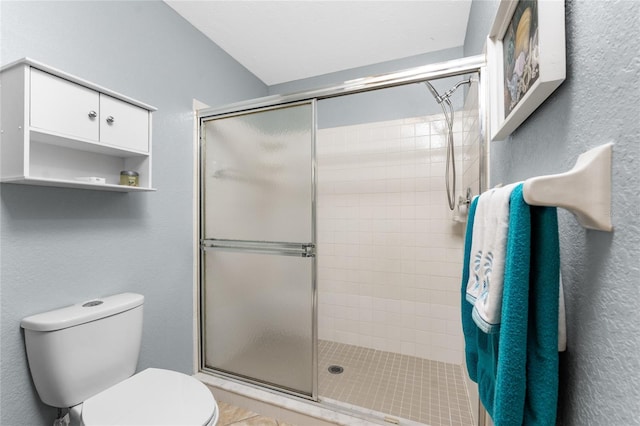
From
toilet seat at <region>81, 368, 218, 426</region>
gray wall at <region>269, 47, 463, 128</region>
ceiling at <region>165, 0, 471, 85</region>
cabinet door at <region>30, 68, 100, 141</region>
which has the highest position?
ceiling at <region>165, 0, 471, 85</region>

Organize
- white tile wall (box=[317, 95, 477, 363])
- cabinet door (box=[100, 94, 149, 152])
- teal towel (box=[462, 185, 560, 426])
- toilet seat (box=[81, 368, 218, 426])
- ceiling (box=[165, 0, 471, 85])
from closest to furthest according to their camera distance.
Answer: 1. teal towel (box=[462, 185, 560, 426])
2. toilet seat (box=[81, 368, 218, 426])
3. cabinet door (box=[100, 94, 149, 152])
4. ceiling (box=[165, 0, 471, 85])
5. white tile wall (box=[317, 95, 477, 363])

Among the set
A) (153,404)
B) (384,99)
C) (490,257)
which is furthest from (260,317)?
(384,99)

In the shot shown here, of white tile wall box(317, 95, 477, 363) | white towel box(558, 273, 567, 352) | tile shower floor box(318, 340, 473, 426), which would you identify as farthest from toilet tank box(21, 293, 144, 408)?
white tile wall box(317, 95, 477, 363)

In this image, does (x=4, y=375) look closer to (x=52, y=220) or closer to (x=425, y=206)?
(x=52, y=220)

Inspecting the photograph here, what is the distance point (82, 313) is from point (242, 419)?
998 mm

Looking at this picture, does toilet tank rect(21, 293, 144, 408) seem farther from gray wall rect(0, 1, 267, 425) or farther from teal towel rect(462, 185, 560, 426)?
teal towel rect(462, 185, 560, 426)

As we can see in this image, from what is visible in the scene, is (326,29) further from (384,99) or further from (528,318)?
(528,318)

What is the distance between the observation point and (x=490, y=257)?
2.06 feet

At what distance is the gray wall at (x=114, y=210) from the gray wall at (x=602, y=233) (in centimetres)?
170

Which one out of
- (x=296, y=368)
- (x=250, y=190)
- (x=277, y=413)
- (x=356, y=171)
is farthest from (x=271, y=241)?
(x=356, y=171)

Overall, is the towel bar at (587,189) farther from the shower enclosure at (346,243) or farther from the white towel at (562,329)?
the shower enclosure at (346,243)

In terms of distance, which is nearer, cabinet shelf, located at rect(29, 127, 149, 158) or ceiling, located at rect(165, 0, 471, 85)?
cabinet shelf, located at rect(29, 127, 149, 158)

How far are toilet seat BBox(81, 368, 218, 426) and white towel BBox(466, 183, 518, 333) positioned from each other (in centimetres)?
99

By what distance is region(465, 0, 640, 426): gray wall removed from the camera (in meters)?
0.38
